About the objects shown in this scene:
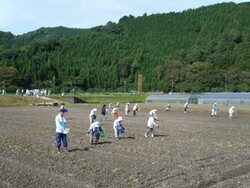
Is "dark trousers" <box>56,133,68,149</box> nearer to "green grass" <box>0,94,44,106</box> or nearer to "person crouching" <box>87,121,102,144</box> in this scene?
"person crouching" <box>87,121,102,144</box>

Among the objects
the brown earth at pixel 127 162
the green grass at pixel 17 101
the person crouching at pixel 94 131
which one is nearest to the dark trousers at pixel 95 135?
the person crouching at pixel 94 131

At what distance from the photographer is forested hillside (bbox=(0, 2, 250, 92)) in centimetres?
11388

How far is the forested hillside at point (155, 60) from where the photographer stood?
114 meters

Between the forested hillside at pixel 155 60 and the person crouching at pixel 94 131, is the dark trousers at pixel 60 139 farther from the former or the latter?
the forested hillside at pixel 155 60

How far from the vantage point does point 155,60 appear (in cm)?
16062

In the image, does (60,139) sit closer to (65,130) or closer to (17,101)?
(65,130)

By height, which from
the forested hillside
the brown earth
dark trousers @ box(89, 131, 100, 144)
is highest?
the forested hillside

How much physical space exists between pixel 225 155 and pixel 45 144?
8.29 metres

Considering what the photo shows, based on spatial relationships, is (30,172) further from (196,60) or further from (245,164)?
(196,60)

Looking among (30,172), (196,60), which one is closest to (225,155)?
(30,172)

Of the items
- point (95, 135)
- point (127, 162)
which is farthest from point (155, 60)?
point (127, 162)

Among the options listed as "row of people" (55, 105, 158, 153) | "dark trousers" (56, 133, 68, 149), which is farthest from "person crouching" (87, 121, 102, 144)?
"dark trousers" (56, 133, 68, 149)

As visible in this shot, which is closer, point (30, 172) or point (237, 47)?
point (30, 172)

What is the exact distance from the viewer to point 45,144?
19891mm
